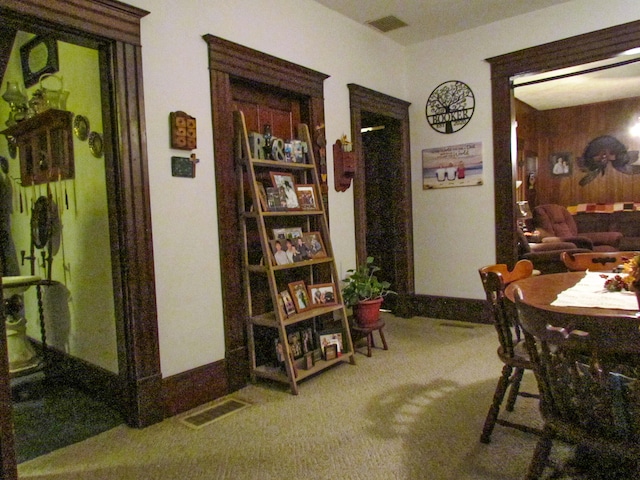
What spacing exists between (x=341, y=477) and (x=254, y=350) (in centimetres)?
130

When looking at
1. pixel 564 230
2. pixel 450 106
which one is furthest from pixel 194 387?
pixel 564 230

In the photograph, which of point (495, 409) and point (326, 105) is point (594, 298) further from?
point (326, 105)

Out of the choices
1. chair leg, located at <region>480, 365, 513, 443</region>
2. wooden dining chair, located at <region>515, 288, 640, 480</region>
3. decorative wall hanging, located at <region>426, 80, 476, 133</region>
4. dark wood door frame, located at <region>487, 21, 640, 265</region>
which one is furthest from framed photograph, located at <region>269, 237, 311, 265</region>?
decorative wall hanging, located at <region>426, 80, 476, 133</region>

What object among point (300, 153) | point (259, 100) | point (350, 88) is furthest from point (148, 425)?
point (350, 88)

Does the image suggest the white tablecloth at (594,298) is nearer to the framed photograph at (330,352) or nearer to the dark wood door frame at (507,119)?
the framed photograph at (330,352)

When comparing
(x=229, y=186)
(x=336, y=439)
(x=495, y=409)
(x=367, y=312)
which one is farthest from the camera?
(x=367, y=312)

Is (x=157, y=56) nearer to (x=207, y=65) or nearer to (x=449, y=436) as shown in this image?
(x=207, y=65)

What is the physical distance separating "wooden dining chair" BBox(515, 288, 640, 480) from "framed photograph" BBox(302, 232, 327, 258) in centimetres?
193

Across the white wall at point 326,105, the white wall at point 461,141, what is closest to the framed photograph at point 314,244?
the white wall at point 326,105

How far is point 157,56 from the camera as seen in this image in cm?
255

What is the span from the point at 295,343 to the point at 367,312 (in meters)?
0.66

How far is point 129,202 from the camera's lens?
7.84 feet

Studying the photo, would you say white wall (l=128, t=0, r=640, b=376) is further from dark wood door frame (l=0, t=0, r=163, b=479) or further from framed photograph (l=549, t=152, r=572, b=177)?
framed photograph (l=549, t=152, r=572, b=177)

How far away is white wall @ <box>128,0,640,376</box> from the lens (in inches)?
102
